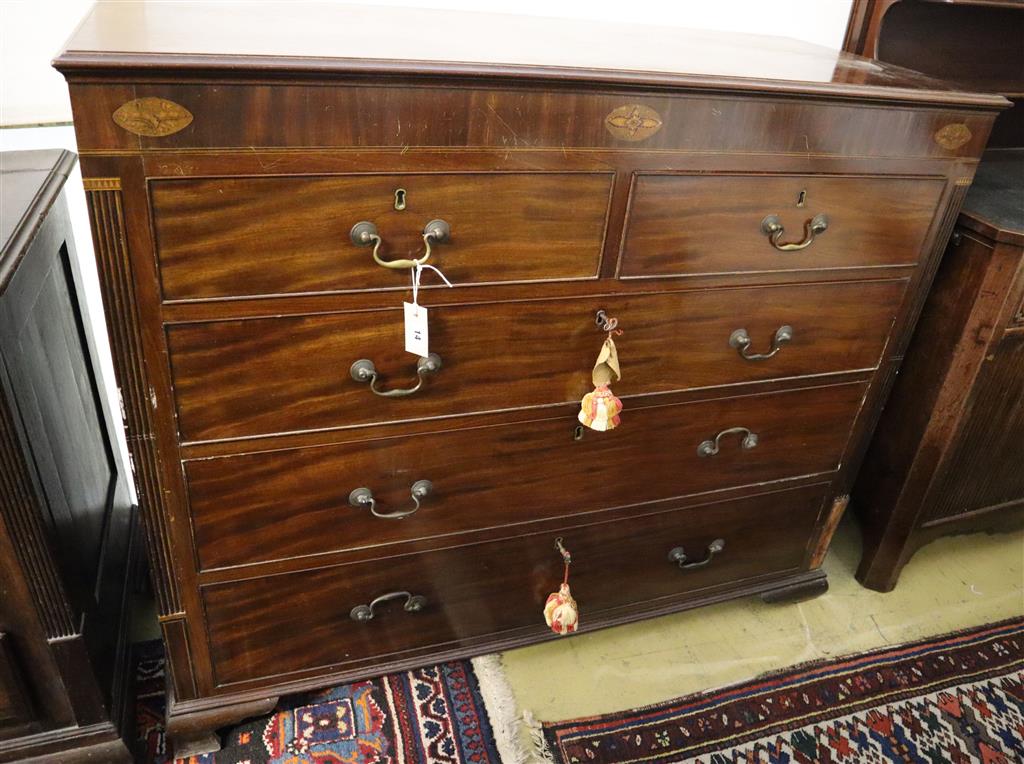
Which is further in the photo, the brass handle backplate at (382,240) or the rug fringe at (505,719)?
the rug fringe at (505,719)

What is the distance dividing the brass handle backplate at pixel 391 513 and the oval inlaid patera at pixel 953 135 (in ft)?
2.98

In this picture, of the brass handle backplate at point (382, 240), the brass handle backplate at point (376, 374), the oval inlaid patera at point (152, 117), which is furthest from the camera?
the brass handle backplate at point (376, 374)

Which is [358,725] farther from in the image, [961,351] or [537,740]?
[961,351]

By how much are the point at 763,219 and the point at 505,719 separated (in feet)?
3.18

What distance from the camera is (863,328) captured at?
50.7 inches

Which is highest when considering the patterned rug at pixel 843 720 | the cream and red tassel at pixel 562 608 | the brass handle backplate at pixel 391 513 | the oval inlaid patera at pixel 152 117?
the oval inlaid patera at pixel 152 117

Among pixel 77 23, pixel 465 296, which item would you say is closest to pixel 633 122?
pixel 465 296

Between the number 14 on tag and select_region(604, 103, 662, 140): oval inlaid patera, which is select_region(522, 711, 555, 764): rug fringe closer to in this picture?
the number 14 on tag

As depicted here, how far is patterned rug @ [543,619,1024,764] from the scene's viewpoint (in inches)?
54.4

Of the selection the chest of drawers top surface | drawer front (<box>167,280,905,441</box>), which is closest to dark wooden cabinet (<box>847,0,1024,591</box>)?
drawer front (<box>167,280,905,441</box>)

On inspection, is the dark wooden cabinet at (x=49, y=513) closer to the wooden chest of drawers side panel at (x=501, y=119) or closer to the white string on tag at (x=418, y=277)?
the wooden chest of drawers side panel at (x=501, y=119)

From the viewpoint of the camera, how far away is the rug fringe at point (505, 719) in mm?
1339

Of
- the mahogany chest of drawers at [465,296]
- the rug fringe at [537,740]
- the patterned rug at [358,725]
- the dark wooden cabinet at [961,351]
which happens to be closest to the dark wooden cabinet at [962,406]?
the dark wooden cabinet at [961,351]

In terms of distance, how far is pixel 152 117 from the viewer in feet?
2.63
